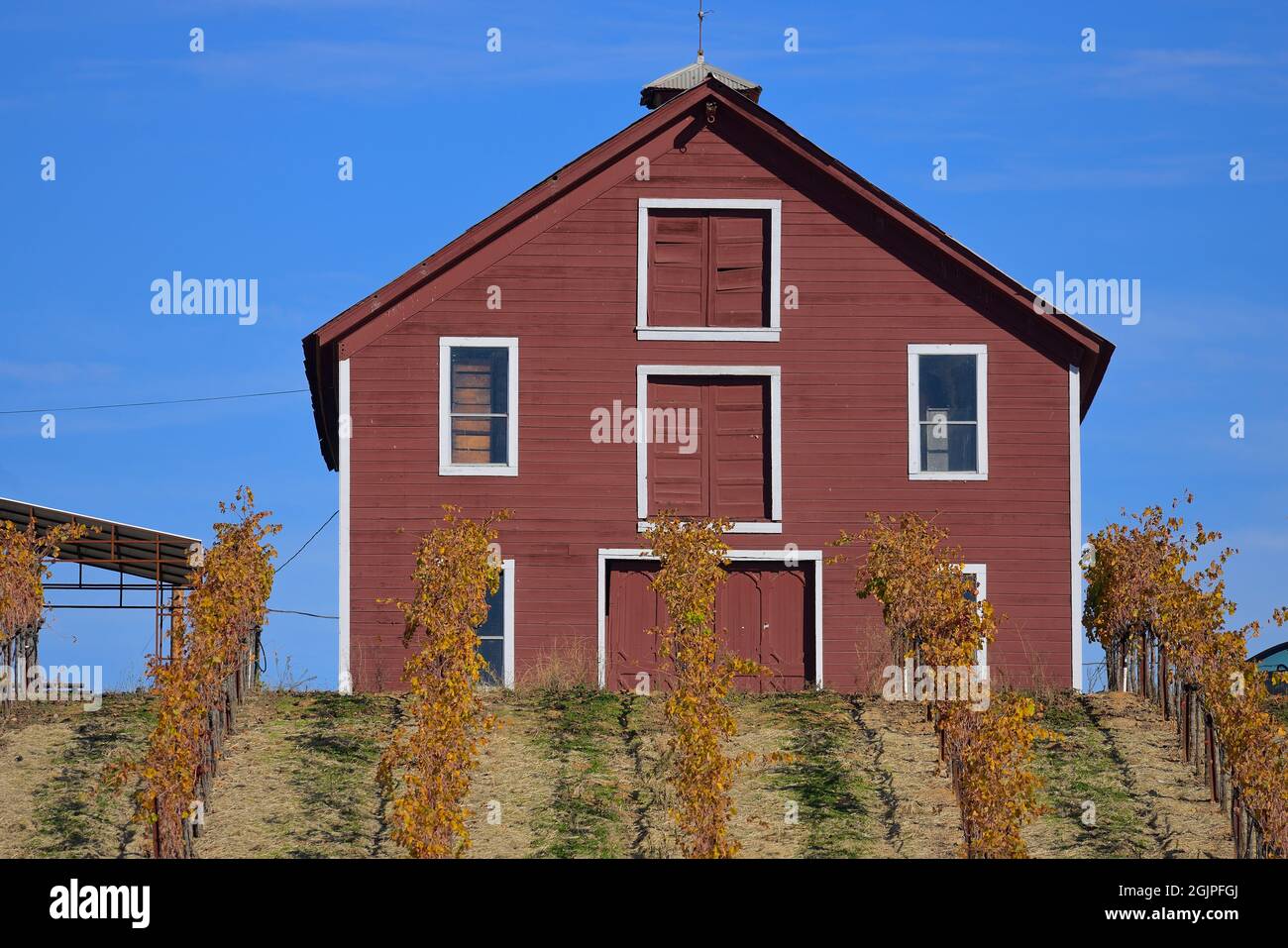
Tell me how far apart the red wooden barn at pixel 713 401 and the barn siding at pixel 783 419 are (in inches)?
1.4

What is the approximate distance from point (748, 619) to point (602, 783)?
605 centimetres

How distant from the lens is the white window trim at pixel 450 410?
26672 millimetres

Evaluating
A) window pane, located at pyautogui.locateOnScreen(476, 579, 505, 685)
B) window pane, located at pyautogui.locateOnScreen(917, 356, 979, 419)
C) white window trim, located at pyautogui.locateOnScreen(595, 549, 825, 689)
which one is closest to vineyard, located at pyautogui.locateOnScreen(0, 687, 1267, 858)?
window pane, located at pyautogui.locateOnScreen(476, 579, 505, 685)

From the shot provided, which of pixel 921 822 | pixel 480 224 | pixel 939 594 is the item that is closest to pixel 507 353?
pixel 480 224

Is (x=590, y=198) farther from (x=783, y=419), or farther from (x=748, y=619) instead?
(x=748, y=619)

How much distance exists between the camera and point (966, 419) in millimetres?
27281

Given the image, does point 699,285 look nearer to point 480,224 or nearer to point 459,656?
point 480,224

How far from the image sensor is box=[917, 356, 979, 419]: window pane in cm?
2731

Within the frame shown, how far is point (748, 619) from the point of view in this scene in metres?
26.8

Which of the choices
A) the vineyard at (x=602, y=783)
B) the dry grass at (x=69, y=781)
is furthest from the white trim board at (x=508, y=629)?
the dry grass at (x=69, y=781)

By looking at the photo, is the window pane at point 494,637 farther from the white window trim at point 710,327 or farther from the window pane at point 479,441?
the white window trim at point 710,327

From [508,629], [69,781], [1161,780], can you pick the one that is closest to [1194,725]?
[1161,780]

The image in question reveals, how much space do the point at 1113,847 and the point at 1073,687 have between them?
731 cm

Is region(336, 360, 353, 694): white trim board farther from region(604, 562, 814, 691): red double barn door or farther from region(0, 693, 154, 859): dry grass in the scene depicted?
region(604, 562, 814, 691): red double barn door
